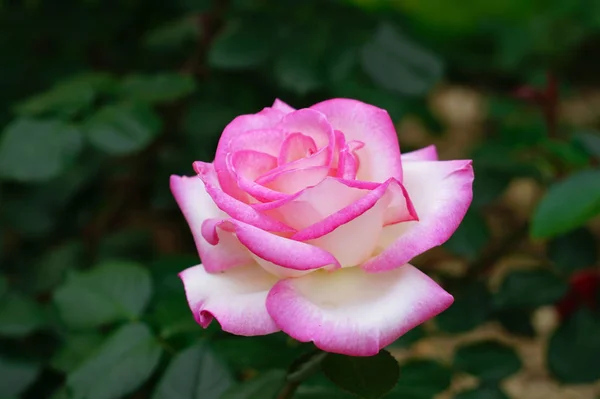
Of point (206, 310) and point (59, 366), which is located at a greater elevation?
point (206, 310)

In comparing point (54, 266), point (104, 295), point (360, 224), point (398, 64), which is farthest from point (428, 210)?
point (54, 266)

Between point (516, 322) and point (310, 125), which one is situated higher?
point (310, 125)

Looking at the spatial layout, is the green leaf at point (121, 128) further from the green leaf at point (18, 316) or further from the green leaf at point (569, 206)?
the green leaf at point (569, 206)

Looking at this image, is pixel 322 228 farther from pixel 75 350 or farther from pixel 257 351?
pixel 75 350

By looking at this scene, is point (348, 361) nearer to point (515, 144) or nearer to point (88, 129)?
point (88, 129)

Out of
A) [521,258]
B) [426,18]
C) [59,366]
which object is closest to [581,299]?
[521,258]

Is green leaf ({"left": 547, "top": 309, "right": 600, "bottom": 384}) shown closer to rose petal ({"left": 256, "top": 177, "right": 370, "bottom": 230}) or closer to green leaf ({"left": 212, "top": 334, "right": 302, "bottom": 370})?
green leaf ({"left": 212, "top": 334, "right": 302, "bottom": 370})
